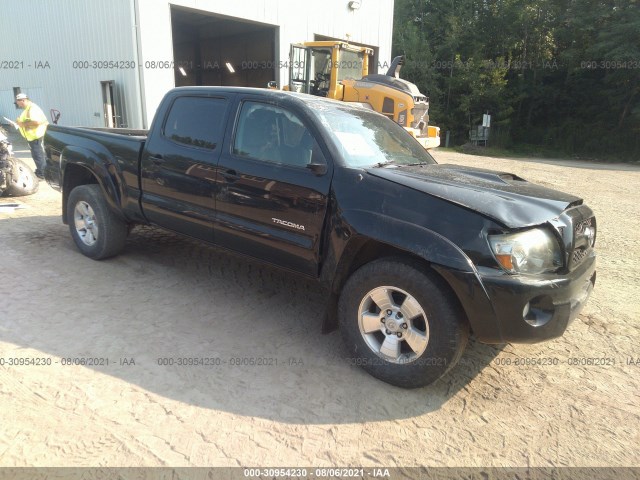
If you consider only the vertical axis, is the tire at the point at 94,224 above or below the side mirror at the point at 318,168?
below

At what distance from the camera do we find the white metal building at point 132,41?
A: 514 inches

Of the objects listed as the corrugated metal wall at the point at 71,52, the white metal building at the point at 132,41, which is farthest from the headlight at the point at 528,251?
the corrugated metal wall at the point at 71,52

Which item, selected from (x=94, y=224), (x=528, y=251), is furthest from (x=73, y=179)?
(x=528, y=251)

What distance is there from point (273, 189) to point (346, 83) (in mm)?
10321

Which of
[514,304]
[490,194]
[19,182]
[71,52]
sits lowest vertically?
[19,182]

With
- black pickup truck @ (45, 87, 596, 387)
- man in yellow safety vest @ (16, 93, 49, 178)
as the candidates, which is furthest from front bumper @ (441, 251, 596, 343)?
man in yellow safety vest @ (16, 93, 49, 178)

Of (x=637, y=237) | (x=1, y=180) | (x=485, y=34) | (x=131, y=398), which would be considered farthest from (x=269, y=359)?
(x=485, y=34)

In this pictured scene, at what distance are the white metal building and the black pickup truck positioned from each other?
9791 mm

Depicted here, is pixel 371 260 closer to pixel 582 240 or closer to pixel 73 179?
pixel 582 240

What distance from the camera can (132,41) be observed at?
12.8 meters

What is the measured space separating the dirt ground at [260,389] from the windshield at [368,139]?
1471 mm

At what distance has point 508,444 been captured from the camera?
2611mm

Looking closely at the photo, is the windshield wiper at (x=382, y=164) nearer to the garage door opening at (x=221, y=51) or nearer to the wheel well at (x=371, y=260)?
the wheel well at (x=371, y=260)

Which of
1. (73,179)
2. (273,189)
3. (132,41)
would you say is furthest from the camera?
(132,41)
